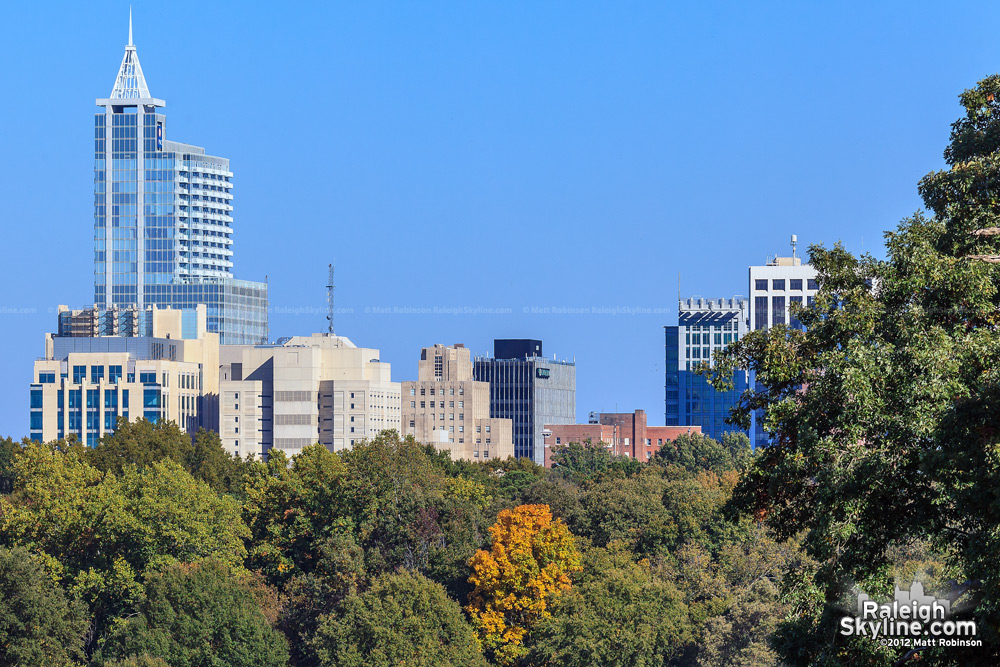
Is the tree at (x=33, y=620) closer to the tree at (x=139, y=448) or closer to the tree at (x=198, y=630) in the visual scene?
the tree at (x=198, y=630)

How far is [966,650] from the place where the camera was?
3117cm

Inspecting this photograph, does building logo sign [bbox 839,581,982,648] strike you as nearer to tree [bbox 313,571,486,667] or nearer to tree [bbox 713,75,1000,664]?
tree [bbox 713,75,1000,664]

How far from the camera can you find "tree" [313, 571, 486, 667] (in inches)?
3967

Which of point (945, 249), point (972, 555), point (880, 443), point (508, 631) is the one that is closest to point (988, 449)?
point (972, 555)

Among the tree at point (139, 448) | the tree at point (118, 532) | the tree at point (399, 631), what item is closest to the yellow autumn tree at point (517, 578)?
the tree at point (399, 631)

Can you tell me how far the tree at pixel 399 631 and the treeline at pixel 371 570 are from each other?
13cm

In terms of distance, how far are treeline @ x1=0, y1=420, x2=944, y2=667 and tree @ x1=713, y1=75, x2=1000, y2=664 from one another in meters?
56.0

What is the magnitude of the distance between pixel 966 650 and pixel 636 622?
69.6 metres

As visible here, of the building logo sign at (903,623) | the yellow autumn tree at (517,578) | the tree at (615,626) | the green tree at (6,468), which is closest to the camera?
the building logo sign at (903,623)

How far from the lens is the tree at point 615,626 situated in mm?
98125

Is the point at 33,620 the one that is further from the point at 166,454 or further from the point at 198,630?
the point at 166,454

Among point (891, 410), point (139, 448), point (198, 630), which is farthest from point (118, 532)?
point (891, 410)

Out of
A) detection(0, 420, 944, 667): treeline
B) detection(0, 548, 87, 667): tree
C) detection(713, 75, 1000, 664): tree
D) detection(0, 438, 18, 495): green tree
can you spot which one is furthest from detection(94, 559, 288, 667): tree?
detection(713, 75, 1000, 664): tree

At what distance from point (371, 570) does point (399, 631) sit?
506 inches
